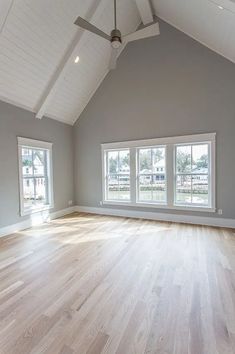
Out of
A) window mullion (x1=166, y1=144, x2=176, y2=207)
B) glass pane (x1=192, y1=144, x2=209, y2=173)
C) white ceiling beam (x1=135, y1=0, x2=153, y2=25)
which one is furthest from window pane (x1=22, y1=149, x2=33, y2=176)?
white ceiling beam (x1=135, y1=0, x2=153, y2=25)

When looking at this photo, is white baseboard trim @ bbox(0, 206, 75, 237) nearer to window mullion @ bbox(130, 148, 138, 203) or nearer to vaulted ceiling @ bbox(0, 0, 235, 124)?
window mullion @ bbox(130, 148, 138, 203)

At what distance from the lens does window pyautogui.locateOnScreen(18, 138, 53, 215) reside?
480cm

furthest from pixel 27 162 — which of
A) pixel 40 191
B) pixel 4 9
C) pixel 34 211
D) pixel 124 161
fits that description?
pixel 4 9

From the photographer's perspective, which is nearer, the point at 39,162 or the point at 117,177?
the point at 39,162

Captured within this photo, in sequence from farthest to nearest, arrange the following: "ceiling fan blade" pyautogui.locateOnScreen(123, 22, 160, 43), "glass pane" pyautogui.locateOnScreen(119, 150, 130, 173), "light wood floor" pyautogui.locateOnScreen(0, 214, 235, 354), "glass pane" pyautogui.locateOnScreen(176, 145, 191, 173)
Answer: "glass pane" pyautogui.locateOnScreen(119, 150, 130, 173)
"glass pane" pyautogui.locateOnScreen(176, 145, 191, 173)
"ceiling fan blade" pyautogui.locateOnScreen(123, 22, 160, 43)
"light wood floor" pyautogui.locateOnScreen(0, 214, 235, 354)

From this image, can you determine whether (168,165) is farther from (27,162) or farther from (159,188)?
(27,162)

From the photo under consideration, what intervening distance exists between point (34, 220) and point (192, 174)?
4.15 meters

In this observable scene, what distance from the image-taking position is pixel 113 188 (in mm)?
6031

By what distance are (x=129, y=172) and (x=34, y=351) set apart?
180 inches

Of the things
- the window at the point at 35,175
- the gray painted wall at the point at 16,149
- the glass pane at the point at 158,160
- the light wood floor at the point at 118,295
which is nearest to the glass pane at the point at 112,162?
the glass pane at the point at 158,160

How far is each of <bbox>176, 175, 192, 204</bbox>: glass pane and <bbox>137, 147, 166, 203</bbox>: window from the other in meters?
0.36

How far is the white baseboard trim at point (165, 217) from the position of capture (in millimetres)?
4698

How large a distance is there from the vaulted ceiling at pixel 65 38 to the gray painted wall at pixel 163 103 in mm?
387

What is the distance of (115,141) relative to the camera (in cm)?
580
